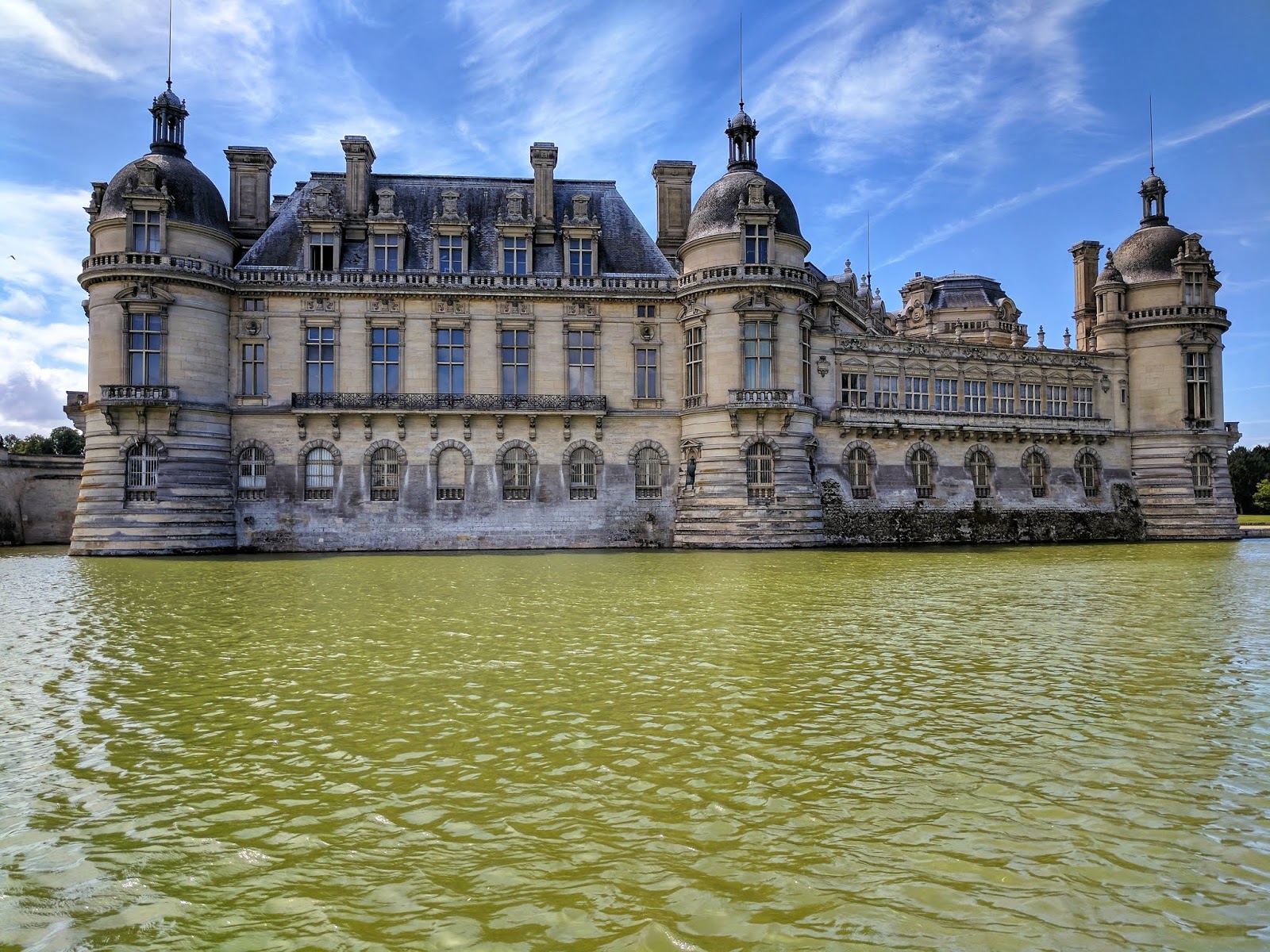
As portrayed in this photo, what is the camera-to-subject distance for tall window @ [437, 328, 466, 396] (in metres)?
39.0

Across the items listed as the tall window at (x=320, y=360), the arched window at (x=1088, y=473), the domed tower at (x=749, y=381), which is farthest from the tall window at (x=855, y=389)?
the tall window at (x=320, y=360)

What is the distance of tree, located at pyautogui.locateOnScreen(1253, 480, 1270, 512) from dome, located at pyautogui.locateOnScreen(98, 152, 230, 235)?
89988mm

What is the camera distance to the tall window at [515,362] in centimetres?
3938

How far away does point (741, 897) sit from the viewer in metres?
5.32

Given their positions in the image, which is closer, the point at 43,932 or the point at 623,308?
the point at 43,932

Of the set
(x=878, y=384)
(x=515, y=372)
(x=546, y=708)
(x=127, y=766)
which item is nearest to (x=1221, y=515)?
(x=878, y=384)

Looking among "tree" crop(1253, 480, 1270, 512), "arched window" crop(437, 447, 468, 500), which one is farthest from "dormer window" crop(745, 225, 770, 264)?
"tree" crop(1253, 480, 1270, 512)

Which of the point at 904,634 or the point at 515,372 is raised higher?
the point at 515,372

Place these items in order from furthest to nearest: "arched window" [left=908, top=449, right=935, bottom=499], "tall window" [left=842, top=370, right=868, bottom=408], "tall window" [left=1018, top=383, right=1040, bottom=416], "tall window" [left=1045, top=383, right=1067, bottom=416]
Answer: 1. "tall window" [left=1045, top=383, right=1067, bottom=416]
2. "tall window" [left=1018, top=383, right=1040, bottom=416]
3. "arched window" [left=908, top=449, right=935, bottom=499]
4. "tall window" [left=842, top=370, right=868, bottom=408]

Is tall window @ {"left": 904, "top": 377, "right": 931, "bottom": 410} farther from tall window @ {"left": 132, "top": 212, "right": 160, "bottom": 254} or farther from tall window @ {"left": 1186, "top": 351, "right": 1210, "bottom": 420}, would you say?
tall window @ {"left": 132, "top": 212, "right": 160, "bottom": 254}

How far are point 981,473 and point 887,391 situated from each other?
7344 mm

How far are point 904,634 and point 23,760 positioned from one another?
1277 centimetres

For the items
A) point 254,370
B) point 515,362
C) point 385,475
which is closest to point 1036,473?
point 515,362

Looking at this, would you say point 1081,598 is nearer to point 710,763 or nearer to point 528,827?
point 710,763
